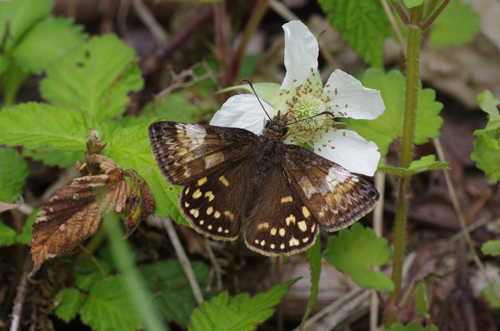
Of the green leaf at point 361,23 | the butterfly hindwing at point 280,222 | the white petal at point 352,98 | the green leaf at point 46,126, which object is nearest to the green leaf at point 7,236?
the green leaf at point 46,126

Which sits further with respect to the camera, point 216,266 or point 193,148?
point 216,266

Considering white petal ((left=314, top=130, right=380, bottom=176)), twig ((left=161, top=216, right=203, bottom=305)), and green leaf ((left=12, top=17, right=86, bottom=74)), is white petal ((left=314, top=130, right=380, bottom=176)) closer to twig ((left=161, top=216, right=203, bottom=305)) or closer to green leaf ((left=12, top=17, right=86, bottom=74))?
twig ((left=161, top=216, right=203, bottom=305))

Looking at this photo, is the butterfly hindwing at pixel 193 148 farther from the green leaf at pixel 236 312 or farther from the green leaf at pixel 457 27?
the green leaf at pixel 457 27

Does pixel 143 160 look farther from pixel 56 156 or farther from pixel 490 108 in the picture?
pixel 490 108

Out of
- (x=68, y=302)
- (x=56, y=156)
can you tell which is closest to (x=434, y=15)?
(x=56, y=156)

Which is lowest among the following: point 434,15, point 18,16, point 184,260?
point 184,260
